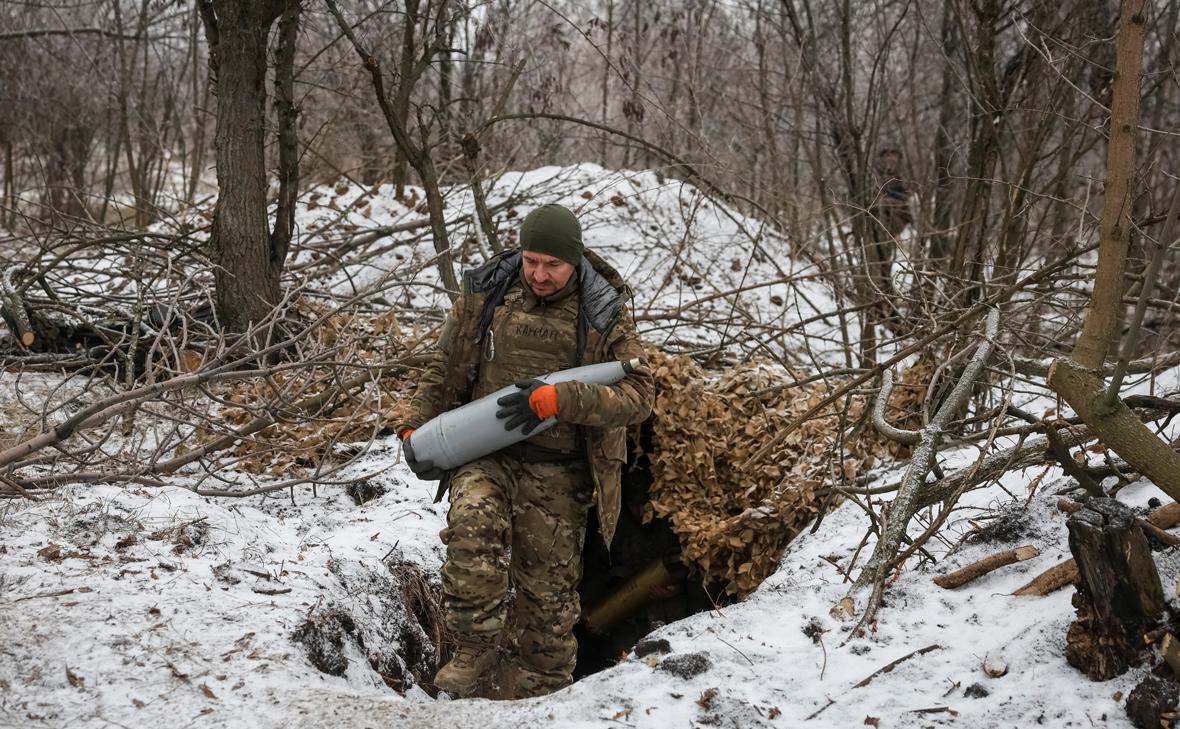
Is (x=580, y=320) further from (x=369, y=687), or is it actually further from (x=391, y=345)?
(x=391, y=345)

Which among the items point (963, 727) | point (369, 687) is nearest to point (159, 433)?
point (369, 687)

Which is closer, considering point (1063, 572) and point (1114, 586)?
point (1114, 586)

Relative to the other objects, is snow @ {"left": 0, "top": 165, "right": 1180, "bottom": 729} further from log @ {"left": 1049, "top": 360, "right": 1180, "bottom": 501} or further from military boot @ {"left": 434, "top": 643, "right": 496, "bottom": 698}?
log @ {"left": 1049, "top": 360, "right": 1180, "bottom": 501}

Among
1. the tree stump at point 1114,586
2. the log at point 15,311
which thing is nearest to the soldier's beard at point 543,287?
the tree stump at point 1114,586

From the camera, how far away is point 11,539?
3586 millimetres

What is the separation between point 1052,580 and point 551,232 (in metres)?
2.20

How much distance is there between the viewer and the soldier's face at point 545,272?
3564mm

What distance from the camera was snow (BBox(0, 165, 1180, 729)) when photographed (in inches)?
111

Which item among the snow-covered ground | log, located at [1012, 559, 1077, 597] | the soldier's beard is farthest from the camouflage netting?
the soldier's beard

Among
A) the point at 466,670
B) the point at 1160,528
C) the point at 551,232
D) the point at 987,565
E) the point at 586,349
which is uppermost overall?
the point at 551,232

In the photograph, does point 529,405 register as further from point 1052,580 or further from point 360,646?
point 1052,580

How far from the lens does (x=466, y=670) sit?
3.63 metres

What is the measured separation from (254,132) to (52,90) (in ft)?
22.8

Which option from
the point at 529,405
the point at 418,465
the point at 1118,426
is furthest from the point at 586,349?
the point at 1118,426
